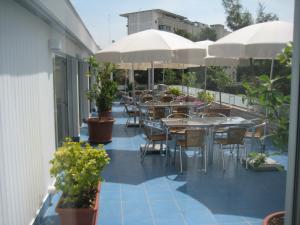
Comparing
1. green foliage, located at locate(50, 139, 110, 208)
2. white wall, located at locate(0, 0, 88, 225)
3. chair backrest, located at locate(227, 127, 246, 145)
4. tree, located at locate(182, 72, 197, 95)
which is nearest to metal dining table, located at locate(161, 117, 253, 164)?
chair backrest, located at locate(227, 127, 246, 145)

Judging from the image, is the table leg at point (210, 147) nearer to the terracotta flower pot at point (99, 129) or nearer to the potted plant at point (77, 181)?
the terracotta flower pot at point (99, 129)

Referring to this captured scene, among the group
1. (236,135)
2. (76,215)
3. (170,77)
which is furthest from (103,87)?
(170,77)

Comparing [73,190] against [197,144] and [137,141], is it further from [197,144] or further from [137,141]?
[137,141]

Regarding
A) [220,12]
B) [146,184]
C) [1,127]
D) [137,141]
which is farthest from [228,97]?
[1,127]

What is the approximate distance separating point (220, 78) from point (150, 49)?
4.25 meters

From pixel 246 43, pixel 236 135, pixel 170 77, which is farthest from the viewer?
pixel 170 77

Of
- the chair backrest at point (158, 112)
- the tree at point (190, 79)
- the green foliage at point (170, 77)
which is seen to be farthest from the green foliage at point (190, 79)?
the chair backrest at point (158, 112)

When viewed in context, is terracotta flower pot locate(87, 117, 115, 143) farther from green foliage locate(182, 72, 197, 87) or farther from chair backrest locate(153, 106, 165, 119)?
green foliage locate(182, 72, 197, 87)

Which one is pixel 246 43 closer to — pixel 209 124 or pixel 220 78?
pixel 209 124

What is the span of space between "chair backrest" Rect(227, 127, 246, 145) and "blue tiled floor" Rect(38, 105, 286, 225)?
1.56 ft

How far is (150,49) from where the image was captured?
5.79m

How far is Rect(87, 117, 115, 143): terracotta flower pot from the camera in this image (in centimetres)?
712

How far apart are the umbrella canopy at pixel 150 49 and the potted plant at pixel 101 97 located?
90 centimetres

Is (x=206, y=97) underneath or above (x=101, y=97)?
underneath
